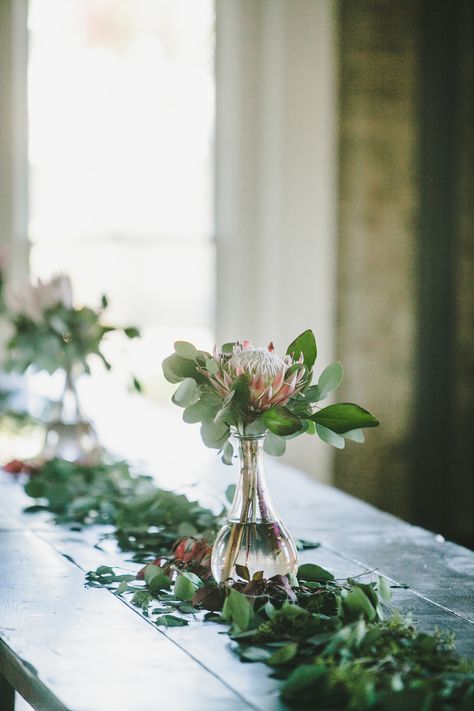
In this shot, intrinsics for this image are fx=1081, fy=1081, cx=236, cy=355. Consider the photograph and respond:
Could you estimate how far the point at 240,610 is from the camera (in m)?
1.21

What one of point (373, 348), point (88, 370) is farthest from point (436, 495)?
point (88, 370)

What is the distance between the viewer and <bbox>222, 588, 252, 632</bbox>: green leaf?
121 cm

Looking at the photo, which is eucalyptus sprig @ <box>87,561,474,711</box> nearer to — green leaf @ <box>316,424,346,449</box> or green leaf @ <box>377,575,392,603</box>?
green leaf @ <box>377,575,392,603</box>

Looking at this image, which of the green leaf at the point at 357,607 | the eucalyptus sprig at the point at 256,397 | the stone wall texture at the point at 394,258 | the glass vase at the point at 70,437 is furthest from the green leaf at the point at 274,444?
the stone wall texture at the point at 394,258

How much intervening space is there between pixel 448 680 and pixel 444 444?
148 inches

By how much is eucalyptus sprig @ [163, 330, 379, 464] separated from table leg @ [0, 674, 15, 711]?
1.53 ft

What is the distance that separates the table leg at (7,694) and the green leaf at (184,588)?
1.06 feet

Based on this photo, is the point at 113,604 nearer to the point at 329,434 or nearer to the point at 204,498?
the point at 329,434

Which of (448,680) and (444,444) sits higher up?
(448,680)

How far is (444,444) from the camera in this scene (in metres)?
4.75

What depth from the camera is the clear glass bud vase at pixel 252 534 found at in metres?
1.32

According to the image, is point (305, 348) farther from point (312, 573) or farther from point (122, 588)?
point (122, 588)

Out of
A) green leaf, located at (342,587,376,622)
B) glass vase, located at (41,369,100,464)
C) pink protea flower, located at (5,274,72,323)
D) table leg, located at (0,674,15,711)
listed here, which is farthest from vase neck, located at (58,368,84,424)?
green leaf, located at (342,587,376,622)

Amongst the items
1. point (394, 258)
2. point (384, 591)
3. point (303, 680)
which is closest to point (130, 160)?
point (394, 258)
